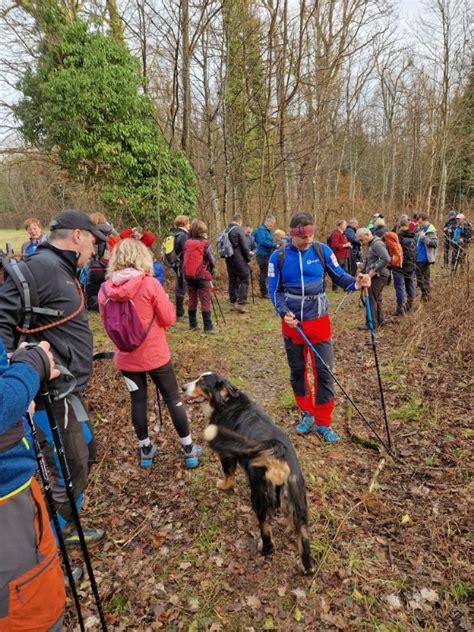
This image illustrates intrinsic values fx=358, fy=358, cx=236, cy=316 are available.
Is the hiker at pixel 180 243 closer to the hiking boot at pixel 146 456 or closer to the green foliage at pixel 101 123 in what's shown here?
the green foliage at pixel 101 123

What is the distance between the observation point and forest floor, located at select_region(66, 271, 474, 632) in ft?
8.45

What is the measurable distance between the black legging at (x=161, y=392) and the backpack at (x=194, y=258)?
4357 mm

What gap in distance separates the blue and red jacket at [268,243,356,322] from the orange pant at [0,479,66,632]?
2.86m

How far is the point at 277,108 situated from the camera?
14.5m

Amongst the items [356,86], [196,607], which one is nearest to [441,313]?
[196,607]

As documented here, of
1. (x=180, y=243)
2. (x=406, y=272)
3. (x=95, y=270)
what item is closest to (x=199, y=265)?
(x=180, y=243)

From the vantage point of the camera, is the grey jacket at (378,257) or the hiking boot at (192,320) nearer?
the grey jacket at (378,257)

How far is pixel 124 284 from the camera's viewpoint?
325cm

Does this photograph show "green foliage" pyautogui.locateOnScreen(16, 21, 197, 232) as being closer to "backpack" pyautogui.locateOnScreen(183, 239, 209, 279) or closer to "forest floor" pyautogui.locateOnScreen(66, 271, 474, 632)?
"backpack" pyautogui.locateOnScreen(183, 239, 209, 279)

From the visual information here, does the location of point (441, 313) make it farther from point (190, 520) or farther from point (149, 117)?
point (149, 117)

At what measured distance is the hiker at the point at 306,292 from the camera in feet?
13.0

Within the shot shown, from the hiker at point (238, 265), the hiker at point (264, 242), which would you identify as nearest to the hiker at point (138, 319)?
the hiker at point (238, 265)

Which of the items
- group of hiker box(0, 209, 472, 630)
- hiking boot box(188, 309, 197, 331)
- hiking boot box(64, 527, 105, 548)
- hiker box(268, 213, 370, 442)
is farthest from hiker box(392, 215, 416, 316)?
hiking boot box(64, 527, 105, 548)

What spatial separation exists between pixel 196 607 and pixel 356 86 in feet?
83.2
